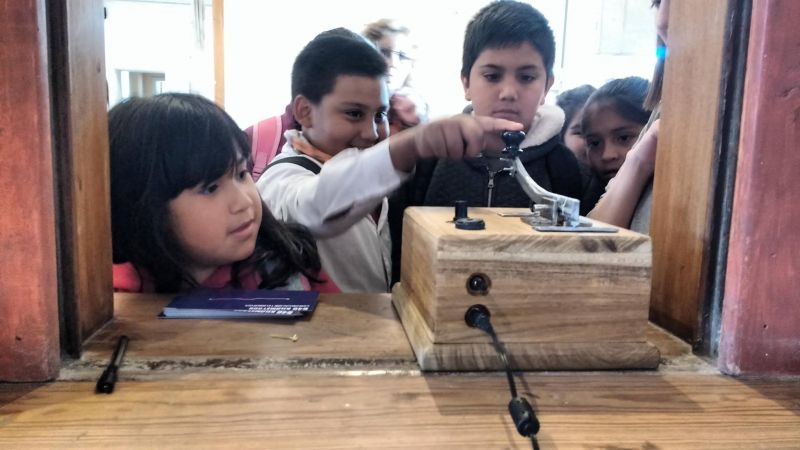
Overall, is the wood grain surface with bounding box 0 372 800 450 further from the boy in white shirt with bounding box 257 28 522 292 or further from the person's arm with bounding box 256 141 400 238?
the person's arm with bounding box 256 141 400 238

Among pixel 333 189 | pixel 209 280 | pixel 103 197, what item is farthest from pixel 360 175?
pixel 103 197

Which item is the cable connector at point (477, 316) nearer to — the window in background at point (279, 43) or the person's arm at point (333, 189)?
the person's arm at point (333, 189)

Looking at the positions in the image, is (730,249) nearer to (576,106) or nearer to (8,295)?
(8,295)

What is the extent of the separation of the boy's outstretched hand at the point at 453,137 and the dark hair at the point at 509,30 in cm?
46

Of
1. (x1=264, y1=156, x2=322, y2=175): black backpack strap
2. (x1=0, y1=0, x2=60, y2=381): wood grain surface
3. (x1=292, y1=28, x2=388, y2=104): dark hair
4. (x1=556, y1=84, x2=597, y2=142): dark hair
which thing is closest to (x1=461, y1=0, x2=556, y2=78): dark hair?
(x1=292, y1=28, x2=388, y2=104): dark hair

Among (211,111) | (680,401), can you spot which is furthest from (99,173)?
(680,401)

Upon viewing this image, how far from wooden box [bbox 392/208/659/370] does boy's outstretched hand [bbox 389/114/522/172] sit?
0.22 meters

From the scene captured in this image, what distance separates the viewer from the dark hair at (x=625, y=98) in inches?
57.1

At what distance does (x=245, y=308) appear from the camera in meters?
0.72

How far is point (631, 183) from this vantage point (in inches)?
36.4

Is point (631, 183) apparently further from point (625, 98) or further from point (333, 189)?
point (625, 98)

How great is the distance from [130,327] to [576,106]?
170 cm

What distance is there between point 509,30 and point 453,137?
530mm

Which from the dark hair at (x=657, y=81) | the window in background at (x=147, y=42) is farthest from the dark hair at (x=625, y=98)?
the window in background at (x=147, y=42)
